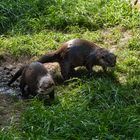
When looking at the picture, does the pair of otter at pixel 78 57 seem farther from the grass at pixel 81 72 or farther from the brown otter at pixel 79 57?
the grass at pixel 81 72

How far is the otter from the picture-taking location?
610cm

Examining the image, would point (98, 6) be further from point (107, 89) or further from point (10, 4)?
point (107, 89)

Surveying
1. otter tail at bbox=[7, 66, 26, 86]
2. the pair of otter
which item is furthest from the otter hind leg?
otter tail at bbox=[7, 66, 26, 86]

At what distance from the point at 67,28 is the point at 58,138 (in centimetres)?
355

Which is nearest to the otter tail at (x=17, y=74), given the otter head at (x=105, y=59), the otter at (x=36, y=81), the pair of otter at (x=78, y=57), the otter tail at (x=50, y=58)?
the otter at (x=36, y=81)

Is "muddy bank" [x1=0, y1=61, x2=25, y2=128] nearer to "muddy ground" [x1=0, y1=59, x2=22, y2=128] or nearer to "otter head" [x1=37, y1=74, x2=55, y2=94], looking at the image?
"muddy ground" [x1=0, y1=59, x2=22, y2=128]

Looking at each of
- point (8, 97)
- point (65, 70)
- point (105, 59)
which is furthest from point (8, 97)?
point (105, 59)

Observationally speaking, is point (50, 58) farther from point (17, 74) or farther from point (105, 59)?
point (105, 59)

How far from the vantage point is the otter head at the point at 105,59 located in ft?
22.7

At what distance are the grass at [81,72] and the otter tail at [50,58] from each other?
0.42 m

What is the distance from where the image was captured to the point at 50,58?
696cm

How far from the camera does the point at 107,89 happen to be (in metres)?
6.27

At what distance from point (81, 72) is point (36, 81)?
1.04 meters

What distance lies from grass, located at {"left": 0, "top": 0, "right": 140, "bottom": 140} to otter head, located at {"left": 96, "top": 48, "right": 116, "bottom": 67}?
0.14 m
